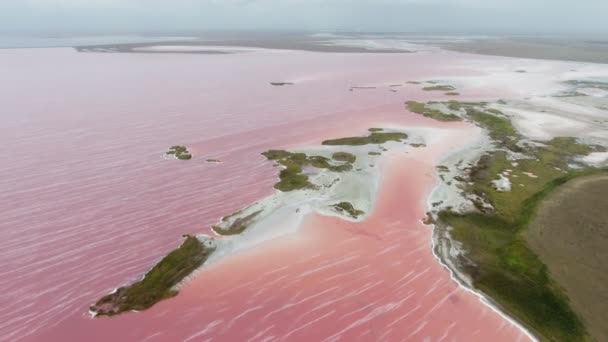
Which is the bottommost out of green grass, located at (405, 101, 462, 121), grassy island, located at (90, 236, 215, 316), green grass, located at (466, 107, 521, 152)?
green grass, located at (405, 101, 462, 121)

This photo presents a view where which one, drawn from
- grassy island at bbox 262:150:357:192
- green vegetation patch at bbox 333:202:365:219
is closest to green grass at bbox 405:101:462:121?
grassy island at bbox 262:150:357:192

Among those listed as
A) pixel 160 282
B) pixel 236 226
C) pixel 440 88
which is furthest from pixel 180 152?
pixel 440 88

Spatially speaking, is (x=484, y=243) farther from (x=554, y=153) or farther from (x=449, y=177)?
(x=554, y=153)

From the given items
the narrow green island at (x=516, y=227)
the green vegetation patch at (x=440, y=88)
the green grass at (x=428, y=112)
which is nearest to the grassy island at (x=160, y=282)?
the narrow green island at (x=516, y=227)

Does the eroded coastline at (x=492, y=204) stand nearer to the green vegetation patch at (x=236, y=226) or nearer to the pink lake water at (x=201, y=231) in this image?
the green vegetation patch at (x=236, y=226)

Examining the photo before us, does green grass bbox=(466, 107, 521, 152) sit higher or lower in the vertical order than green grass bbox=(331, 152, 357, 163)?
lower

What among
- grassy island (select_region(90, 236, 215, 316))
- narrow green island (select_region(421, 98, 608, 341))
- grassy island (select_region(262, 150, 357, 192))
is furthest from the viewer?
grassy island (select_region(262, 150, 357, 192))

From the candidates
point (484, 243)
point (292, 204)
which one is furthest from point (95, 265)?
point (484, 243)

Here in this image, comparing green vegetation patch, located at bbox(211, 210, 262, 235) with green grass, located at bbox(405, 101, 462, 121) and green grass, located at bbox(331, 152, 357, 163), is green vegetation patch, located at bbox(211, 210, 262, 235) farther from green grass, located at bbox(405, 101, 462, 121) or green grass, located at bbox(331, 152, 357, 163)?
green grass, located at bbox(405, 101, 462, 121)
